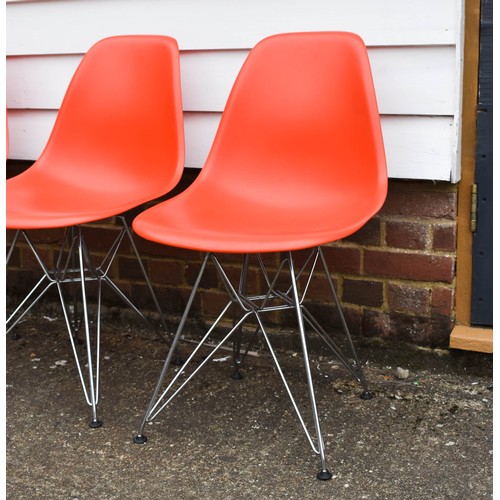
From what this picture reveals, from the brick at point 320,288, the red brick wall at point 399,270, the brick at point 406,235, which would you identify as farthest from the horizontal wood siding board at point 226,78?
the brick at point 320,288

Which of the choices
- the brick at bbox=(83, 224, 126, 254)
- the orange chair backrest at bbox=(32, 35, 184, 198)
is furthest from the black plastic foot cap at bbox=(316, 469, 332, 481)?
the brick at bbox=(83, 224, 126, 254)

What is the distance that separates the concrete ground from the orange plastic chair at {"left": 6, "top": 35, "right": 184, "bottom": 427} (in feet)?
0.50

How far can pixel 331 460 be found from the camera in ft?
7.55

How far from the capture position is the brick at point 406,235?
276 centimetres

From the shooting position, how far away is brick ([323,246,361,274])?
2.88 meters

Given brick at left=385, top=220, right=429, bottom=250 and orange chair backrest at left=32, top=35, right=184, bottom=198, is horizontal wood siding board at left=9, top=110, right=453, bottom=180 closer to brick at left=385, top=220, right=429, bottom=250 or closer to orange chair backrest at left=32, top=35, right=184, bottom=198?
brick at left=385, top=220, right=429, bottom=250

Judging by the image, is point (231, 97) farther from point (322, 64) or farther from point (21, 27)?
point (21, 27)

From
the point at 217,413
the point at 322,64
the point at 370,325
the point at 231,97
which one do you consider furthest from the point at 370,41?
the point at 217,413

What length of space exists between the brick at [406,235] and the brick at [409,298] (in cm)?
13

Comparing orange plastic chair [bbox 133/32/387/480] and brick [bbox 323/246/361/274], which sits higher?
orange plastic chair [bbox 133/32/387/480]

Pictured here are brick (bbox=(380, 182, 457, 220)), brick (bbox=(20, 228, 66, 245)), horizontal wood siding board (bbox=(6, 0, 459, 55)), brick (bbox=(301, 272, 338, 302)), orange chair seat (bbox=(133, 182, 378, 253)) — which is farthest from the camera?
brick (bbox=(20, 228, 66, 245))

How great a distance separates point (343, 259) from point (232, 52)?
74cm

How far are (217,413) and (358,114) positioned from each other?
3.03 ft

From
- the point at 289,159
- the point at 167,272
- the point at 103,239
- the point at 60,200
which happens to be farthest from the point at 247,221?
the point at 103,239
